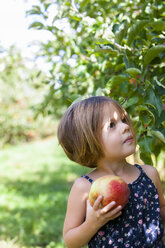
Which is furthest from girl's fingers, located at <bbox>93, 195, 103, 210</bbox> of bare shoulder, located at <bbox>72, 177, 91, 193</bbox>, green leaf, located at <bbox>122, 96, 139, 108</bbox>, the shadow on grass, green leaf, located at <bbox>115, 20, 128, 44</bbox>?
the shadow on grass

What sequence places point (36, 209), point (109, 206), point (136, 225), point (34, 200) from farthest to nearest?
point (34, 200) → point (36, 209) → point (136, 225) → point (109, 206)

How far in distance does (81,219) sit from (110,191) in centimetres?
21

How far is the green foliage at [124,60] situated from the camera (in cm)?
148

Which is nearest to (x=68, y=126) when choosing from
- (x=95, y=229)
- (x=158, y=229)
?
(x=95, y=229)

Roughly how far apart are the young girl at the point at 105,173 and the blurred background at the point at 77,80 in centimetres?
17

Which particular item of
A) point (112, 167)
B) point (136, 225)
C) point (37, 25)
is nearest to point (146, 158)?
point (112, 167)

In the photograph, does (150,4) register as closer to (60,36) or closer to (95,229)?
(60,36)

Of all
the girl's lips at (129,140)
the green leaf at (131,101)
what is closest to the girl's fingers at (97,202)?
the girl's lips at (129,140)

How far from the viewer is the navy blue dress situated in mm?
1236

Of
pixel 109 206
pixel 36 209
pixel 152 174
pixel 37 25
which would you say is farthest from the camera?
pixel 36 209

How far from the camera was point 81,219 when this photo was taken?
1271 mm

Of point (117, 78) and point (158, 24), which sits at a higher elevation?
point (158, 24)

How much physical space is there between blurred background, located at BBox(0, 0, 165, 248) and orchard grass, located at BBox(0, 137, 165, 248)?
1 cm

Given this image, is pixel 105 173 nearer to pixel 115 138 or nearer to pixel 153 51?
pixel 115 138
